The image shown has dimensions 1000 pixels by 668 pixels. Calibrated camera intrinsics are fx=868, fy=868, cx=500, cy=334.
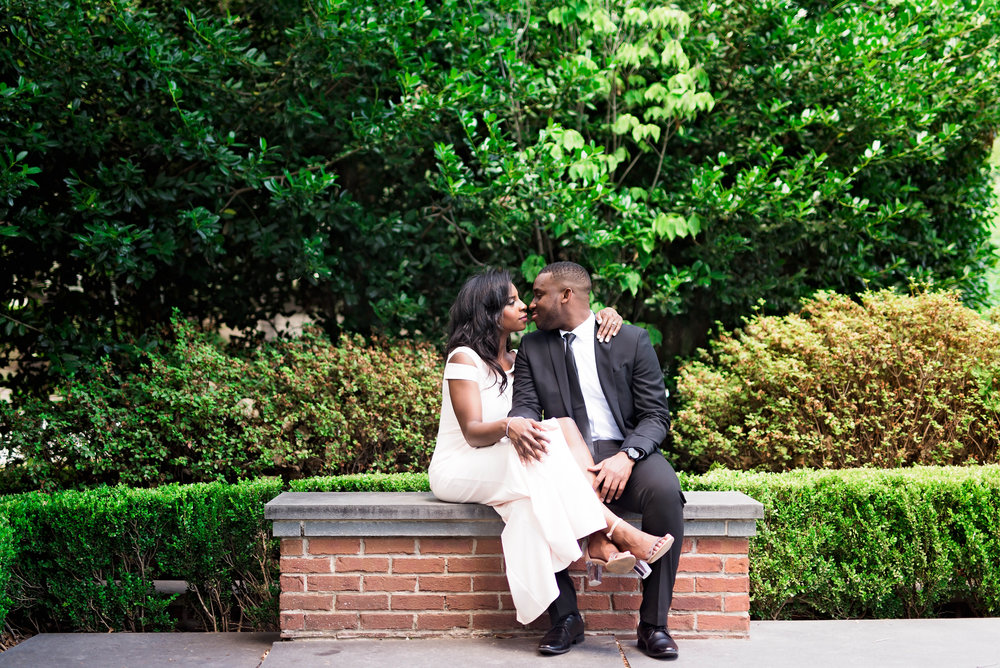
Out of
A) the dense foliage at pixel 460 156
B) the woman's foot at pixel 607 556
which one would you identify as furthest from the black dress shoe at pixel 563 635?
the dense foliage at pixel 460 156

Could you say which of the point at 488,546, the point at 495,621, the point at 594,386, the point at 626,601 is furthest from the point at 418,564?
the point at 594,386

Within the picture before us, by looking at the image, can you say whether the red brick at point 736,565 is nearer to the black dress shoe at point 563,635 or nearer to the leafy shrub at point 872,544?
the leafy shrub at point 872,544

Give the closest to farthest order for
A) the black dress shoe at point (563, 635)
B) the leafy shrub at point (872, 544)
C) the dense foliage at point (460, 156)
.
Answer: the black dress shoe at point (563, 635) < the leafy shrub at point (872, 544) < the dense foliage at point (460, 156)

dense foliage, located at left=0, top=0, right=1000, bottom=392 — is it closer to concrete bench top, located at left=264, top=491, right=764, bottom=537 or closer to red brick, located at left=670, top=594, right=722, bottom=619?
concrete bench top, located at left=264, top=491, right=764, bottom=537

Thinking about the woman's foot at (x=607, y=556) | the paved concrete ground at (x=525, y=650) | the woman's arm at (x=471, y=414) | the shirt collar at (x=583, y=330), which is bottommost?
the paved concrete ground at (x=525, y=650)

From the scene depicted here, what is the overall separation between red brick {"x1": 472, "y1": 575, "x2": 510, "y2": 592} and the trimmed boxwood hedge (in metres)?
1.17

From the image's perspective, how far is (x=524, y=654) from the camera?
3871mm

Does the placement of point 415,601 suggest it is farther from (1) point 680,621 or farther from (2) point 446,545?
(1) point 680,621

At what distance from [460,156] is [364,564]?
3.96m

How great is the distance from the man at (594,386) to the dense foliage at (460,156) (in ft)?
7.52

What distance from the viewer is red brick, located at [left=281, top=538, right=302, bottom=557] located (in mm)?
4102

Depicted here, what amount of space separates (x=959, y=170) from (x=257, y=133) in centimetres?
622

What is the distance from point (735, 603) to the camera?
412 centimetres

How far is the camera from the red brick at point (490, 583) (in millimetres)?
4113
